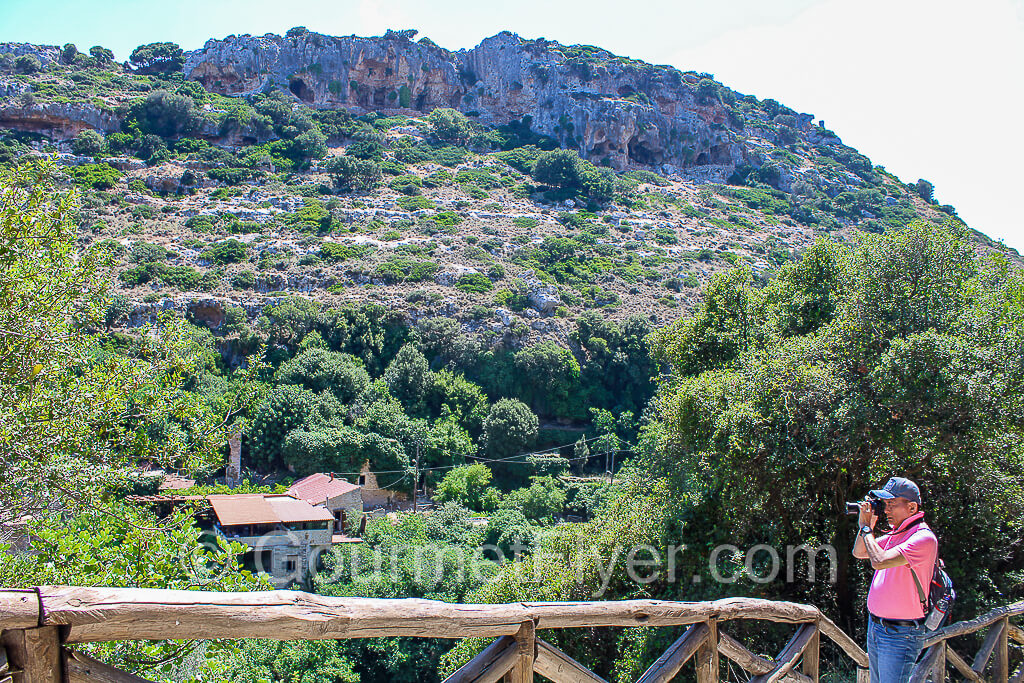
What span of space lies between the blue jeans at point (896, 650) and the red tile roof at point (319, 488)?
2205cm

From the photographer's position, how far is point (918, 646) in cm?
285

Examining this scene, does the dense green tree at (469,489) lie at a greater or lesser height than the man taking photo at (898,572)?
lesser

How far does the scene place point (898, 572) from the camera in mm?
2904

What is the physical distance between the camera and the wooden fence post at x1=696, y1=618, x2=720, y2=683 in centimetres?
253

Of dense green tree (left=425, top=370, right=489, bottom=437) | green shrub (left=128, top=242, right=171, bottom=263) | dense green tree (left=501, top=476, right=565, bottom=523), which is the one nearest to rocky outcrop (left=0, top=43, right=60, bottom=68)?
green shrub (left=128, top=242, right=171, bottom=263)

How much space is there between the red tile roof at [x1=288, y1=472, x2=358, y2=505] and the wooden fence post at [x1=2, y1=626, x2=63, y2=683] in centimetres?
2285

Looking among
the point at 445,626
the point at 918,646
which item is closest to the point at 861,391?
the point at 918,646

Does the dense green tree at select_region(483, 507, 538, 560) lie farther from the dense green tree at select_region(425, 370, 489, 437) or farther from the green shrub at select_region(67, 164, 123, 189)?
the green shrub at select_region(67, 164, 123, 189)

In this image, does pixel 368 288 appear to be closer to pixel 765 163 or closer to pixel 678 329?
pixel 678 329

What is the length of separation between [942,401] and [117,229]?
150 ft

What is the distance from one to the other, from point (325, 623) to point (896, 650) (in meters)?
2.65

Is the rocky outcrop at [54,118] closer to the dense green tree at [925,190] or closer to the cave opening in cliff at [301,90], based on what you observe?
the cave opening in cliff at [301,90]

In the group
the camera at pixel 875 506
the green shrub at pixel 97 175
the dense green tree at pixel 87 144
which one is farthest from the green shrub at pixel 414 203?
the camera at pixel 875 506

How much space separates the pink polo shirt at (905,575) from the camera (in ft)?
9.16
